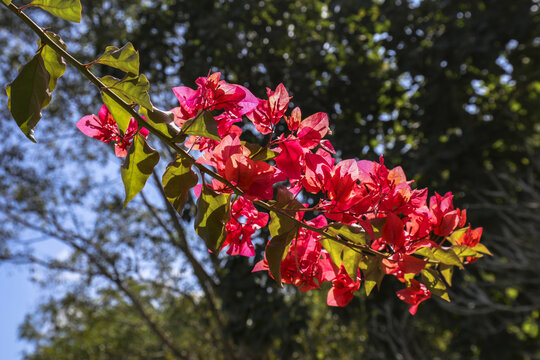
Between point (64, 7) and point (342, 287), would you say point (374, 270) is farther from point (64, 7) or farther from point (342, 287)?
point (64, 7)

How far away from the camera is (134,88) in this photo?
37 centimetres

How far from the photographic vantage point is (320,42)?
6.47 ft

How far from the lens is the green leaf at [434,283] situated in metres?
0.43

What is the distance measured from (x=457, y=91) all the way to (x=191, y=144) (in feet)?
6.06

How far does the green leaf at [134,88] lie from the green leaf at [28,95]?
59 millimetres

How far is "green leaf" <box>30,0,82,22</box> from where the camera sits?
0.38 metres

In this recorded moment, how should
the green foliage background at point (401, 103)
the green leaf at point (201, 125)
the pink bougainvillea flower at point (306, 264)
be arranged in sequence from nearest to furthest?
the green leaf at point (201, 125) → the pink bougainvillea flower at point (306, 264) → the green foliage background at point (401, 103)

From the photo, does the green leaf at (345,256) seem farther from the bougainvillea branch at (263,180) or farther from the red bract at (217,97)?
the red bract at (217,97)

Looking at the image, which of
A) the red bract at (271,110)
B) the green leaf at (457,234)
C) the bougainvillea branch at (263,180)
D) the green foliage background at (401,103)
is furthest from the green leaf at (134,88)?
the green foliage background at (401,103)

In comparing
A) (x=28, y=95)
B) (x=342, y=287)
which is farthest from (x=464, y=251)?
(x=28, y=95)

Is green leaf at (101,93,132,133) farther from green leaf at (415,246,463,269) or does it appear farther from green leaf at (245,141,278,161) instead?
green leaf at (415,246,463,269)

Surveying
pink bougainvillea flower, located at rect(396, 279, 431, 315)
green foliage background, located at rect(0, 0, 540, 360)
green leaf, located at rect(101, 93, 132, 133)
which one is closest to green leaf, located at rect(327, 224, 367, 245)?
pink bougainvillea flower, located at rect(396, 279, 431, 315)

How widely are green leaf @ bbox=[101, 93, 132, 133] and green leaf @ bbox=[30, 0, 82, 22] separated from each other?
0.07m

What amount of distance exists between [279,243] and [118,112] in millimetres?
187
